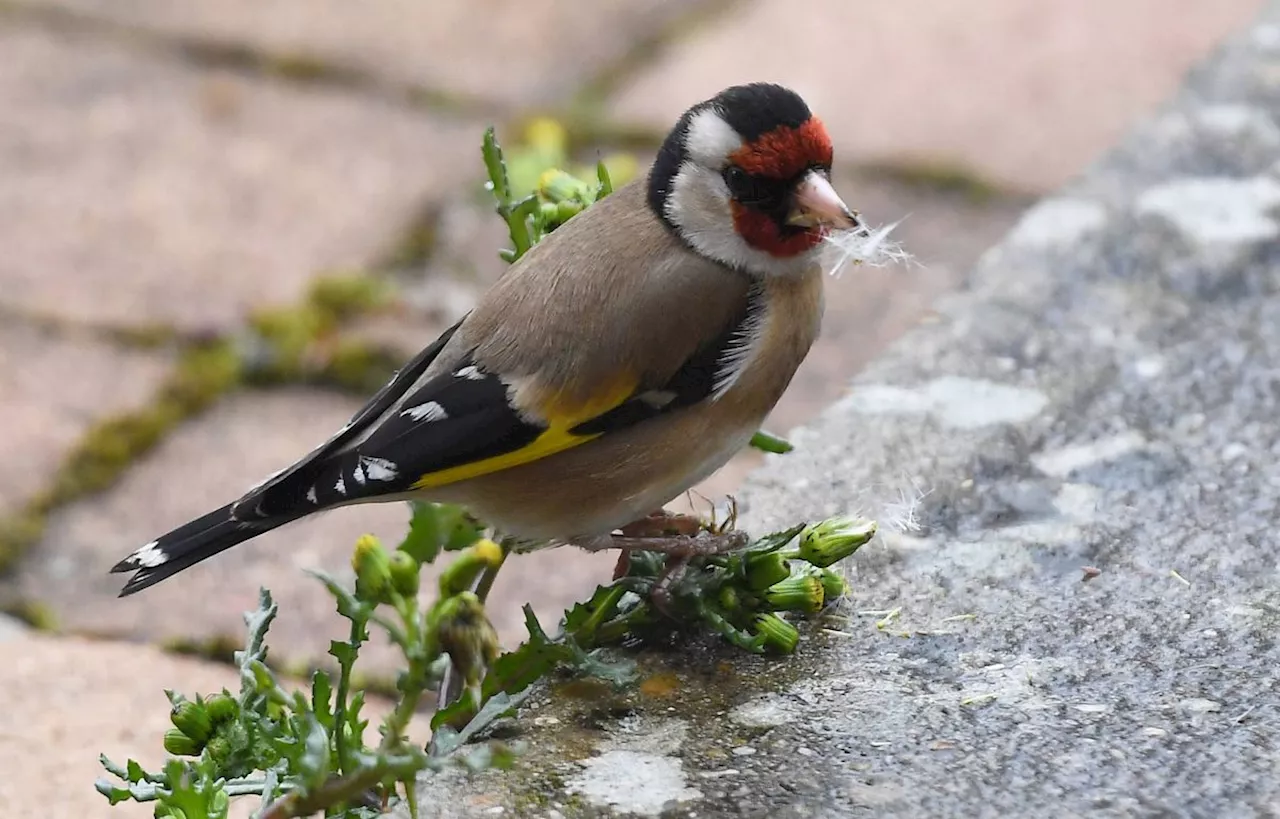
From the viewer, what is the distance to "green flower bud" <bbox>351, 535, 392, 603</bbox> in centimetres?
152

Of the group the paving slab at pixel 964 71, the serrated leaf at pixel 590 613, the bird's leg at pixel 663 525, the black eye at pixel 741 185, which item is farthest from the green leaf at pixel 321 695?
the paving slab at pixel 964 71

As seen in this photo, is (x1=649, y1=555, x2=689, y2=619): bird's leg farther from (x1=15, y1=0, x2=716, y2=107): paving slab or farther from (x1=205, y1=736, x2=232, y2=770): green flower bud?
(x1=15, y1=0, x2=716, y2=107): paving slab

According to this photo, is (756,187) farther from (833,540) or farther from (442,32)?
(442,32)

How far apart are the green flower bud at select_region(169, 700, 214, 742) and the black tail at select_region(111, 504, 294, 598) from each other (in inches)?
12.2

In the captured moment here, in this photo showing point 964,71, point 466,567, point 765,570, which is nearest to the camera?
Result: point 466,567

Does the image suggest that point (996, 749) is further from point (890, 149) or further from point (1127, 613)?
point (890, 149)

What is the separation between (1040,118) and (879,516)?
8.92ft

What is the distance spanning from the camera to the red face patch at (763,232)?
2.22 metres

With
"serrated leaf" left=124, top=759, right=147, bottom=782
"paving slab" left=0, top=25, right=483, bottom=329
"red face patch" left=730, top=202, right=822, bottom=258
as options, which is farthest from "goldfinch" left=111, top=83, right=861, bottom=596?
"paving slab" left=0, top=25, right=483, bottom=329

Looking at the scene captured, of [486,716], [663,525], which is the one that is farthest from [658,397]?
[486,716]

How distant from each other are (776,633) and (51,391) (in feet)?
7.09

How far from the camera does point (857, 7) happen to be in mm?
5457

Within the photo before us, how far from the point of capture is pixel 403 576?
59.5 inches

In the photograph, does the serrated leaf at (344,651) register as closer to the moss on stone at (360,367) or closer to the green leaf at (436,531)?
the green leaf at (436,531)
